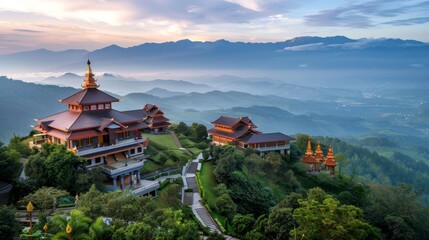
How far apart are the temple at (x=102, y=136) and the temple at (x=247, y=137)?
1532 centimetres

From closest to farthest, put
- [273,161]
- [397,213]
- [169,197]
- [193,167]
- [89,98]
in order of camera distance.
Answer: [169,197] → [89,98] → [397,213] → [193,167] → [273,161]

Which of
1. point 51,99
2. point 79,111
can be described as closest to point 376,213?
point 79,111

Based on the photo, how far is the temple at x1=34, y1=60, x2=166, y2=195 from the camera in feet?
95.0

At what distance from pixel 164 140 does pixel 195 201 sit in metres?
19.8

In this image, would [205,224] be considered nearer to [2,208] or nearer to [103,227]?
[103,227]

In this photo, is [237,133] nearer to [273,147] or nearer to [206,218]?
[273,147]

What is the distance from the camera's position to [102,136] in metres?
31.4

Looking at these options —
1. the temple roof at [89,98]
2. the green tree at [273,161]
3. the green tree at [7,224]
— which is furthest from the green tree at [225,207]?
the temple roof at [89,98]

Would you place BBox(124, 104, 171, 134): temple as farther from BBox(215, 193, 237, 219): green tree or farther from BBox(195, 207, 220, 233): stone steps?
BBox(215, 193, 237, 219): green tree

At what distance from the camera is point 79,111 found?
32.5m

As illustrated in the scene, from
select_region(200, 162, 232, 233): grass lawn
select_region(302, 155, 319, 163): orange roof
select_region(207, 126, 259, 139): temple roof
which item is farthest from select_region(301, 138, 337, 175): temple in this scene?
select_region(200, 162, 232, 233): grass lawn

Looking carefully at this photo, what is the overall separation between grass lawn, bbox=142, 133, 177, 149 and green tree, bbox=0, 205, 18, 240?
2691 centimetres

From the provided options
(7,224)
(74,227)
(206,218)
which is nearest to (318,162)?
(206,218)

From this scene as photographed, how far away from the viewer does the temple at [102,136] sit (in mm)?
28969
